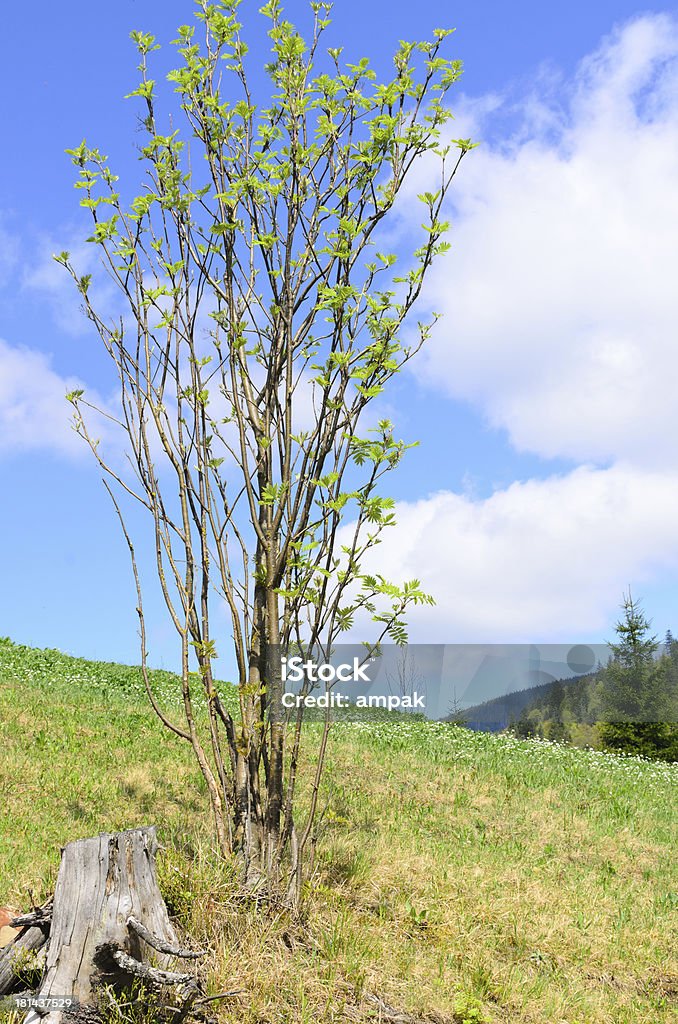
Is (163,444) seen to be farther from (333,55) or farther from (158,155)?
(333,55)

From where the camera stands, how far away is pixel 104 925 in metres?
4.07

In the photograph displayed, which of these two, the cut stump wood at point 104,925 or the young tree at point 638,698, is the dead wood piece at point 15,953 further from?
the young tree at point 638,698

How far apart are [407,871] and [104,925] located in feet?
9.24

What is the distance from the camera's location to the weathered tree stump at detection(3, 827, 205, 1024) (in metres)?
3.95

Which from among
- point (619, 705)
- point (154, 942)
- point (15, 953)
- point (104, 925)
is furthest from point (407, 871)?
point (619, 705)

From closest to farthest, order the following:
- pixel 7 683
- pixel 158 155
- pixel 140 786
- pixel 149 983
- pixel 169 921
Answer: pixel 149 983
pixel 169 921
pixel 158 155
pixel 140 786
pixel 7 683

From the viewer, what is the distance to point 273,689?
508cm

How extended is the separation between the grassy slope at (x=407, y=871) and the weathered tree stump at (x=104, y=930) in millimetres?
431

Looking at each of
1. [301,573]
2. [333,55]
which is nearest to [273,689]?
[301,573]

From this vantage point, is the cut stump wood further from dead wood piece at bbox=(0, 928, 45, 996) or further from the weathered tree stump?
dead wood piece at bbox=(0, 928, 45, 996)

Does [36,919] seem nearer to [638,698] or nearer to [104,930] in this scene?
[104,930]

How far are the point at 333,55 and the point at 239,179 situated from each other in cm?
107

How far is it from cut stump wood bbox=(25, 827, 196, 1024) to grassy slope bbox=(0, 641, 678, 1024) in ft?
1.49

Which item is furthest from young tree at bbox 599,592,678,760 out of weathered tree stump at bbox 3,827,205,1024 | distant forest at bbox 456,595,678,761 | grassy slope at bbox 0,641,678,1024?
weathered tree stump at bbox 3,827,205,1024
